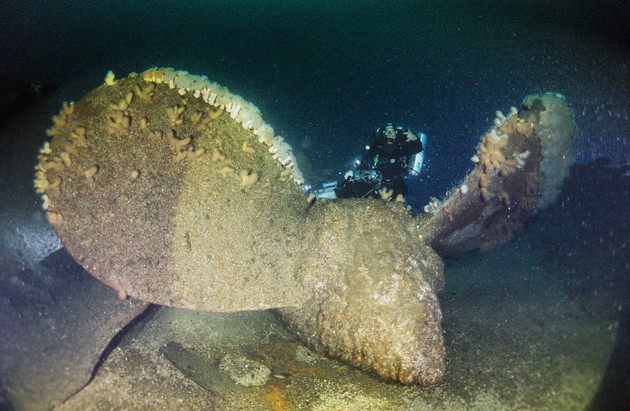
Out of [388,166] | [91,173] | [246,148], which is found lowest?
[91,173]

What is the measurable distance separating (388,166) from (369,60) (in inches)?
3677

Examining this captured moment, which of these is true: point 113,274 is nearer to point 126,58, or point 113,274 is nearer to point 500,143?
point 500,143

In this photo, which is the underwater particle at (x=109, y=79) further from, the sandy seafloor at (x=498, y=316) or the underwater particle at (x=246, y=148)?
the underwater particle at (x=246, y=148)

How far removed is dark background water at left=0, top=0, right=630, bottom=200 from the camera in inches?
479

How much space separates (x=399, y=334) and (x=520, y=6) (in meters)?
25.2

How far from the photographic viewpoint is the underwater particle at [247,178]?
311 cm

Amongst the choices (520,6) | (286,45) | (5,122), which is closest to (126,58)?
(286,45)

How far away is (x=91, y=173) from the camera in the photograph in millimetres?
2953

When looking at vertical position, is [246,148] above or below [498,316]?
above

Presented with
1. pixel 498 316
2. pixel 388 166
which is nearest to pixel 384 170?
pixel 388 166

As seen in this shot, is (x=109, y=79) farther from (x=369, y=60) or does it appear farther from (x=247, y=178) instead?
(x=369, y=60)

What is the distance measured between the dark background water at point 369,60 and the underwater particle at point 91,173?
90cm

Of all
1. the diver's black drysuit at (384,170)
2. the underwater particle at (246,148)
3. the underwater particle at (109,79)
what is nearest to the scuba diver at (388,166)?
the diver's black drysuit at (384,170)

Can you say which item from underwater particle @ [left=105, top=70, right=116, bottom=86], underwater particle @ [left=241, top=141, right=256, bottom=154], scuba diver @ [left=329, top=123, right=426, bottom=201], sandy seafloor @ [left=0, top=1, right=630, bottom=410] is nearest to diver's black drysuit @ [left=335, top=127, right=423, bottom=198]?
scuba diver @ [left=329, top=123, right=426, bottom=201]
